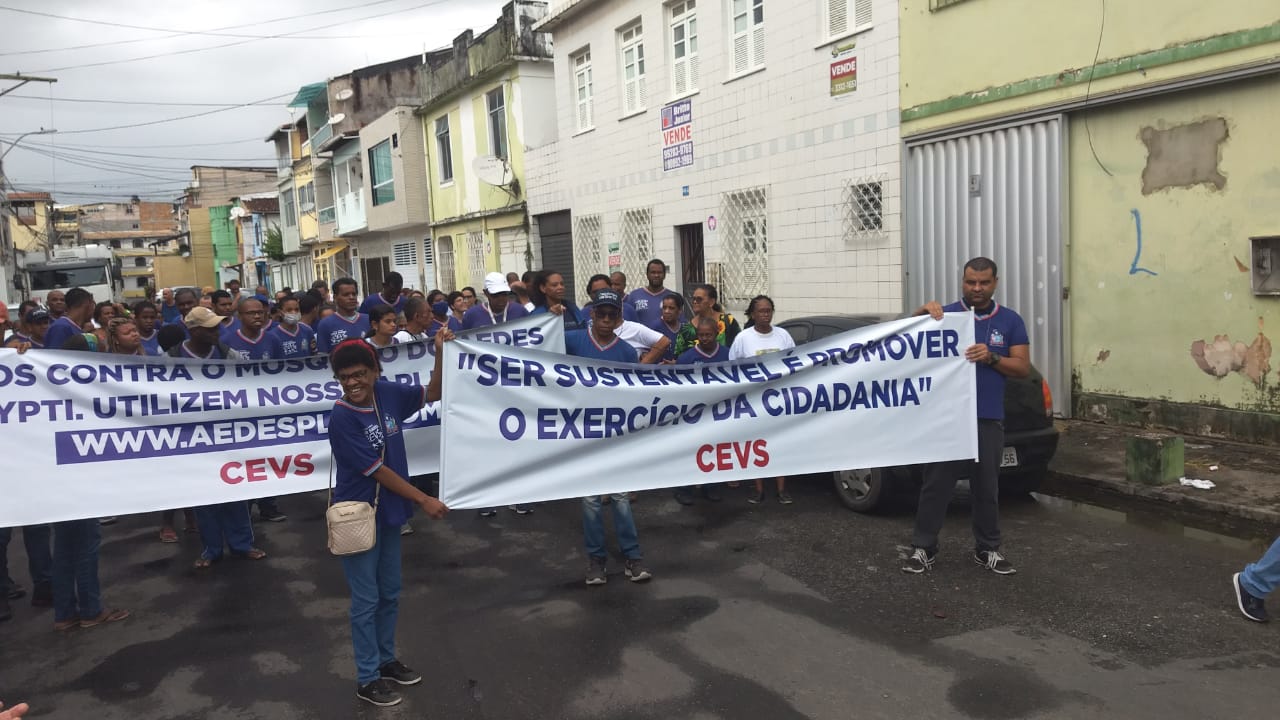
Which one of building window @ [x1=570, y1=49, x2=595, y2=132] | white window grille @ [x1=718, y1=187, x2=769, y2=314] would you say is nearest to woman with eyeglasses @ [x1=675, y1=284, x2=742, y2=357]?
white window grille @ [x1=718, y1=187, x2=769, y2=314]

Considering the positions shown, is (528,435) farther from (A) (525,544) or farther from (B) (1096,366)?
(B) (1096,366)

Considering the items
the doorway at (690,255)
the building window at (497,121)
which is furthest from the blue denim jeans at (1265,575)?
the building window at (497,121)

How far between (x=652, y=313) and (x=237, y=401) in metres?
4.11

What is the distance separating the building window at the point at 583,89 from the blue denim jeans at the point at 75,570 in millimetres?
14102

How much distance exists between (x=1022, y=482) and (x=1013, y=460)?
552 mm

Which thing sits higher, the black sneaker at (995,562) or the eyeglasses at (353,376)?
the eyeglasses at (353,376)

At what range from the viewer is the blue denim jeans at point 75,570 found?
212 inches

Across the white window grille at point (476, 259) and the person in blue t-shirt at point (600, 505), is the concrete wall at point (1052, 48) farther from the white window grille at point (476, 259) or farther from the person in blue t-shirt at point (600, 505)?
the white window grille at point (476, 259)

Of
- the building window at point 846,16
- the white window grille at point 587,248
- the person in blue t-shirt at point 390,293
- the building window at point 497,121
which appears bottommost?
the person in blue t-shirt at point 390,293

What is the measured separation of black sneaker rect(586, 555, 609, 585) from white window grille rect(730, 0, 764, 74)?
9.72m

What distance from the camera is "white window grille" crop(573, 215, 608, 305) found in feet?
60.3

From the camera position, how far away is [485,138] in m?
22.7

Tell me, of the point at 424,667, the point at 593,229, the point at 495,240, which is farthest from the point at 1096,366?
the point at 495,240

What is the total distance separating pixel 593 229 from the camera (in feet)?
60.8
